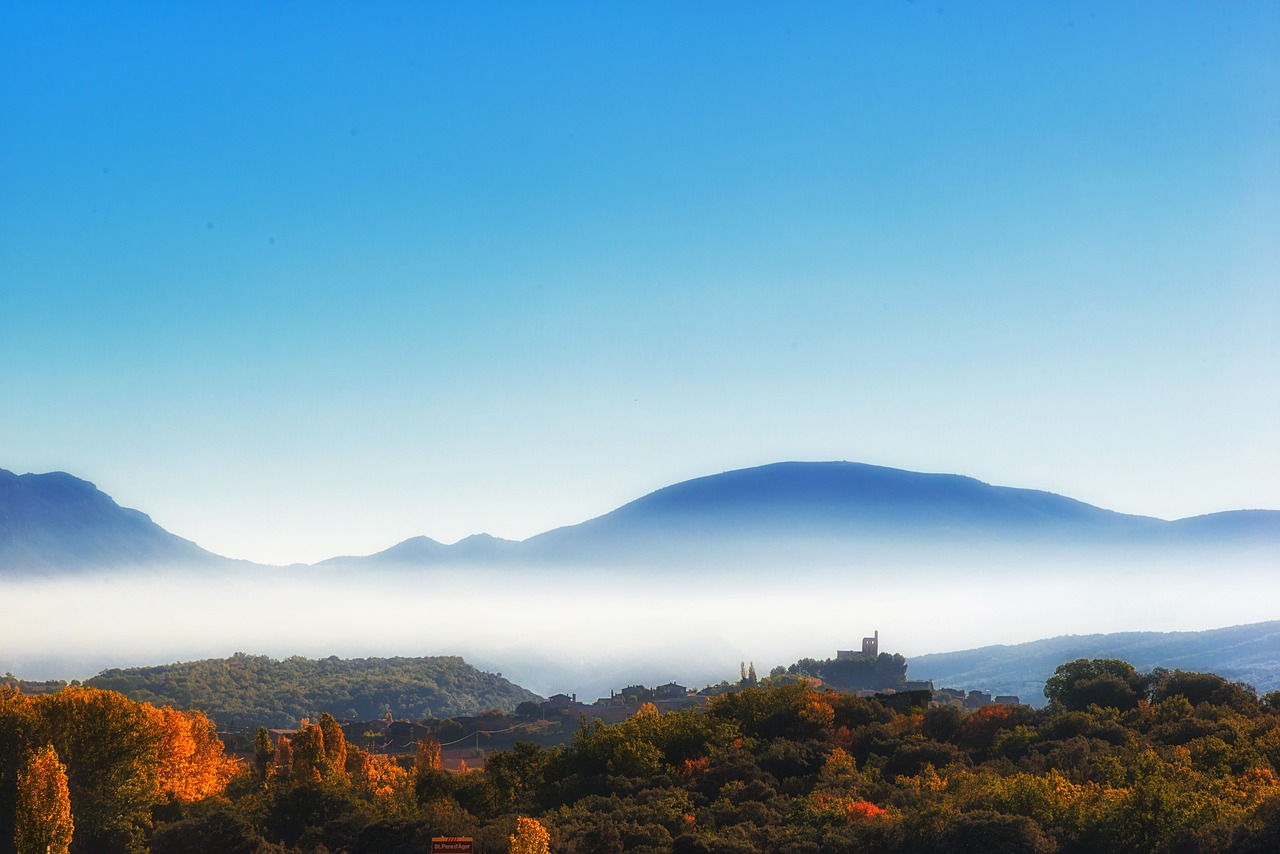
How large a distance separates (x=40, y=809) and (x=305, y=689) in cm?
14877

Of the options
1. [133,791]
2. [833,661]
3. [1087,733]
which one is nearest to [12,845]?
[133,791]

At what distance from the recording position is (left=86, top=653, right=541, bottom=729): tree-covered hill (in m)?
148

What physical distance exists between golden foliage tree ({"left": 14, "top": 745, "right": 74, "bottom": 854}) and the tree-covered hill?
11341 centimetres

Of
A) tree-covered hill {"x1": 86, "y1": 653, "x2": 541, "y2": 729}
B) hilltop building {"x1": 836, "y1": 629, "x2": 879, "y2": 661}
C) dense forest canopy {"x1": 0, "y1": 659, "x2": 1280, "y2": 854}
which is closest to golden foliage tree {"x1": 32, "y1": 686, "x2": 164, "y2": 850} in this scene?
dense forest canopy {"x1": 0, "y1": 659, "x2": 1280, "y2": 854}

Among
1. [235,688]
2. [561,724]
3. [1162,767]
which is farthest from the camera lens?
[235,688]

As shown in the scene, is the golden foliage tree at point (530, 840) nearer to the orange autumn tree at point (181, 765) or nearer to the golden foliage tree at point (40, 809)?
the golden foliage tree at point (40, 809)

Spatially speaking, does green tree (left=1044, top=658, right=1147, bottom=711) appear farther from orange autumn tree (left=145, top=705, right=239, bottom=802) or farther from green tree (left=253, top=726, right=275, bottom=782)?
orange autumn tree (left=145, top=705, right=239, bottom=802)

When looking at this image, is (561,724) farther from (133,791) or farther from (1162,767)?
(1162,767)

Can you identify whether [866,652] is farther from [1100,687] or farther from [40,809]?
[40,809]

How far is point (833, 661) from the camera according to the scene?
470 feet

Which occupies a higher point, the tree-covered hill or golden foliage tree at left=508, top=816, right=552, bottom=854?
golden foliage tree at left=508, top=816, right=552, bottom=854

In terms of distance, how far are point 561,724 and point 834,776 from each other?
218ft

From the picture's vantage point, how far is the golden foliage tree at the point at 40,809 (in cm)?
2656

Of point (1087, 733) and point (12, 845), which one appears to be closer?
point (12, 845)
